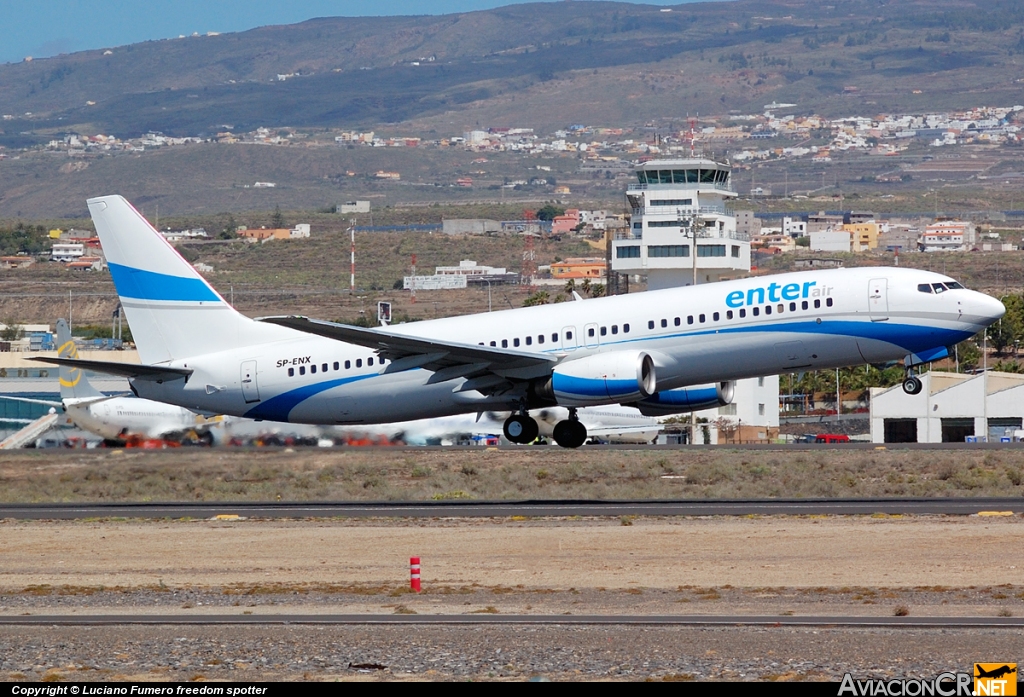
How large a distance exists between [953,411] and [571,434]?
4243cm

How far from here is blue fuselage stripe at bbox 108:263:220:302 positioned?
4334 cm

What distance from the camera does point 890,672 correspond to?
17375 millimetres

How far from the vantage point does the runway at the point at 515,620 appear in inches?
814

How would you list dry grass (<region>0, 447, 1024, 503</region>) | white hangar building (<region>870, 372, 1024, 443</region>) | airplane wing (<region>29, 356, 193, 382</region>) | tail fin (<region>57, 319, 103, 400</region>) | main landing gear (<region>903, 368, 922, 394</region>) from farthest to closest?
white hangar building (<region>870, 372, 1024, 443</region>) → tail fin (<region>57, 319, 103, 400</region>) → dry grass (<region>0, 447, 1024, 503</region>) → airplane wing (<region>29, 356, 193, 382</region>) → main landing gear (<region>903, 368, 922, 394</region>)

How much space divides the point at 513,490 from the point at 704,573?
18.2 m

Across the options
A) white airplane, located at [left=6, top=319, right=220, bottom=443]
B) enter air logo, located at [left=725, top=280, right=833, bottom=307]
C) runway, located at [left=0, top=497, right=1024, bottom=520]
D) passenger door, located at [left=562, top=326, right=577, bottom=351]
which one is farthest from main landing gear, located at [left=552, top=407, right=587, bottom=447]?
white airplane, located at [left=6, top=319, right=220, bottom=443]

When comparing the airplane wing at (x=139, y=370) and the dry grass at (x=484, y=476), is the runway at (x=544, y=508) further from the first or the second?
the airplane wing at (x=139, y=370)

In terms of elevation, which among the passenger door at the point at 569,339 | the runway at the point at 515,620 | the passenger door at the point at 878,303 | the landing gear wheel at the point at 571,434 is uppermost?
the passenger door at the point at 878,303

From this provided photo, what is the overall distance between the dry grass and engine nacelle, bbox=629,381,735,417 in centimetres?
246

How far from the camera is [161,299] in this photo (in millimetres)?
43312

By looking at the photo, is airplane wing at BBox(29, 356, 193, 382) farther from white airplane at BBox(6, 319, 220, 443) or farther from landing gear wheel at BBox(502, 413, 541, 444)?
white airplane at BBox(6, 319, 220, 443)

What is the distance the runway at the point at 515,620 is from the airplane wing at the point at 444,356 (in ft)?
48.4

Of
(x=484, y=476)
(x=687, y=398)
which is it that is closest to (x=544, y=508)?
(x=687, y=398)

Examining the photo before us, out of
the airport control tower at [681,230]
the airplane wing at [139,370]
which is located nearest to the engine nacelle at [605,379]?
the airplane wing at [139,370]
